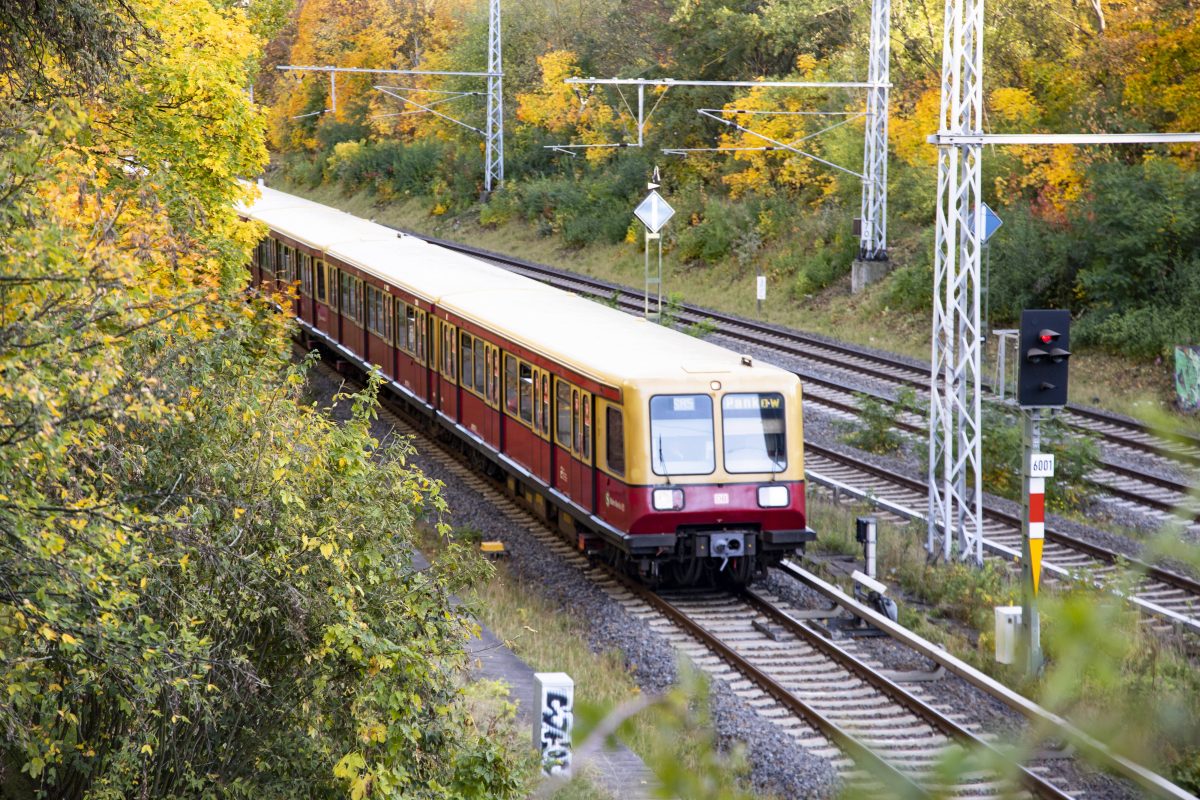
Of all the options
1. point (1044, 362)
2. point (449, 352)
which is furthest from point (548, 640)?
point (449, 352)

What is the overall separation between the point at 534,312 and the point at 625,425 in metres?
4.65

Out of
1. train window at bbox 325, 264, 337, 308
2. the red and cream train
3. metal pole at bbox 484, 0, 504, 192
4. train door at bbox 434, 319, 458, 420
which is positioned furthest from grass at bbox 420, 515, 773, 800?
metal pole at bbox 484, 0, 504, 192

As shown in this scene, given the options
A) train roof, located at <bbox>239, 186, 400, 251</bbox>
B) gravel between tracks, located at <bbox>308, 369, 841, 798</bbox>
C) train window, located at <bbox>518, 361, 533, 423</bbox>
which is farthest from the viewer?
train roof, located at <bbox>239, 186, 400, 251</bbox>

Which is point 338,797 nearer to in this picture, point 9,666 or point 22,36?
point 9,666

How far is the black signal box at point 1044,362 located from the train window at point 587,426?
4.48 m

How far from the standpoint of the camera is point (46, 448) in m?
5.66

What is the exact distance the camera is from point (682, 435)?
1501 centimetres

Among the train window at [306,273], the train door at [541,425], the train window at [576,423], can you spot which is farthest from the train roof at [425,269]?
the train window at [576,423]

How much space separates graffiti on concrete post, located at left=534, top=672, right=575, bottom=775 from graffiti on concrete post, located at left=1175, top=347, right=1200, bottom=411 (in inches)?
713

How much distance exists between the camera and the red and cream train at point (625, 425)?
1491 centimetres

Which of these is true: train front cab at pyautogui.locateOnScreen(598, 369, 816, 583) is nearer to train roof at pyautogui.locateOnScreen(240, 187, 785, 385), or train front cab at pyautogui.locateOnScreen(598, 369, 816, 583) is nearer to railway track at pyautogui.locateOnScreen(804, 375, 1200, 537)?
train roof at pyautogui.locateOnScreen(240, 187, 785, 385)

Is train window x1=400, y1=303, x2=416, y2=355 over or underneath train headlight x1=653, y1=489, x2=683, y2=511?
over

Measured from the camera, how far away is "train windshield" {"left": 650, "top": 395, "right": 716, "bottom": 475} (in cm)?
1490

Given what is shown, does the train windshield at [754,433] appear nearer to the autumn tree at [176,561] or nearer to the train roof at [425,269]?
the autumn tree at [176,561]
